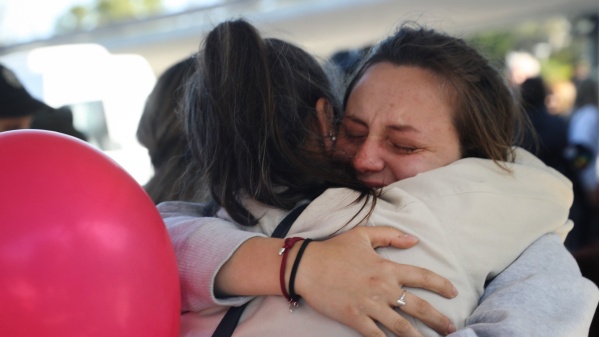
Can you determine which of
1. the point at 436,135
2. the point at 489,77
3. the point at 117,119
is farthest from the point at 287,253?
the point at 117,119

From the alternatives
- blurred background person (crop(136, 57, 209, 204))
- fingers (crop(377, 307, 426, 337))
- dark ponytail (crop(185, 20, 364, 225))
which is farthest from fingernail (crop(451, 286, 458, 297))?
blurred background person (crop(136, 57, 209, 204))

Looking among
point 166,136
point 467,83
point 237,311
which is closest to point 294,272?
point 237,311

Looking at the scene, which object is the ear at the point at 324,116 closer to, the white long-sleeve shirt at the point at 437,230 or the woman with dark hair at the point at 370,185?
the woman with dark hair at the point at 370,185

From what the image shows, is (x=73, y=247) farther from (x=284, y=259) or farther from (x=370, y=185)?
(x=370, y=185)

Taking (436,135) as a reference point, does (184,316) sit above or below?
below

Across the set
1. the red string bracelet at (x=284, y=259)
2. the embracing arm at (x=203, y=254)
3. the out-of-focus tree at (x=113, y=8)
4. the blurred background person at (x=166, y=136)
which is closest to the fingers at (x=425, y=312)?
the red string bracelet at (x=284, y=259)

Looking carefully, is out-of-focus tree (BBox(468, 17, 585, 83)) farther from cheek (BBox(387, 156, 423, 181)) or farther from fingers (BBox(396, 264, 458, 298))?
fingers (BBox(396, 264, 458, 298))

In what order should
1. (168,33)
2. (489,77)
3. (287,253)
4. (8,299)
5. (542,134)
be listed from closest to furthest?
(8,299) < (287,253) < (489,77) < (542,134) < (168,33)

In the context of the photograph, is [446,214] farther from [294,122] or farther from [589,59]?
[589,59]

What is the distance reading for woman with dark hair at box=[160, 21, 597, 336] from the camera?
1.42 m

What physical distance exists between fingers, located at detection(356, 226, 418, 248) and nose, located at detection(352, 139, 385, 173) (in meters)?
0.27

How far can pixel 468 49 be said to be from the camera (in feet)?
6.12

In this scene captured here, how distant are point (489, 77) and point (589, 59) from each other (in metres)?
10.4

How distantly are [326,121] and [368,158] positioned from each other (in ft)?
0.44
